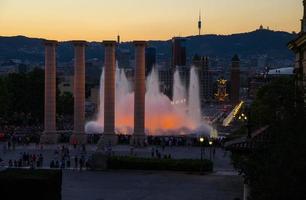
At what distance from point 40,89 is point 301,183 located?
7960 centimetres

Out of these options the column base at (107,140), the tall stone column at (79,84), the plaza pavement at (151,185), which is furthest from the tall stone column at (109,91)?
the plaza pavement at (151,185)

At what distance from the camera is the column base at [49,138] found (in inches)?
2739

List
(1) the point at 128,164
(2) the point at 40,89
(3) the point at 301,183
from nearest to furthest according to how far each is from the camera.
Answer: (3) the point at 301,183 < (1) the point at 128,164 < (2) the point at 40,89

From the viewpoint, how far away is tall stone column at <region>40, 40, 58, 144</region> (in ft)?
230

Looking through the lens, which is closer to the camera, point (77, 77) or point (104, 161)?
point (104, 161)

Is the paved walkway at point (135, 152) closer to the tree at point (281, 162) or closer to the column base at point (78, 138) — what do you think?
the column base at point (78, 138)

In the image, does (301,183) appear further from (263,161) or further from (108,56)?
(108,56)

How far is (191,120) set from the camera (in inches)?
3369


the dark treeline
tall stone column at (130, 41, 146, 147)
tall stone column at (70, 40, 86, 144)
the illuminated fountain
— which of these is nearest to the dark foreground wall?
tall stone column at (130, 41, 146, 147)

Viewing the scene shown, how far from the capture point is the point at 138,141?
67.4m

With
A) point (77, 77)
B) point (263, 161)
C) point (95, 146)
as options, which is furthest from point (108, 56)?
point (263, 161)

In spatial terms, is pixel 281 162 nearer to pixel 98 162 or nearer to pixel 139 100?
pixel 98 162

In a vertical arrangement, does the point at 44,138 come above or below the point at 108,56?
below

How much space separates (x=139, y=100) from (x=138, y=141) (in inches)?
171
